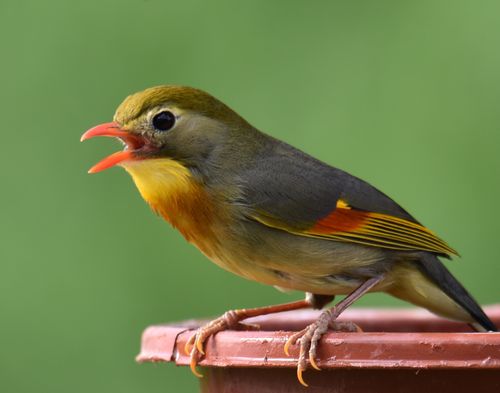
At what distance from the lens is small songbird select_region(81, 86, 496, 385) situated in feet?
16.7

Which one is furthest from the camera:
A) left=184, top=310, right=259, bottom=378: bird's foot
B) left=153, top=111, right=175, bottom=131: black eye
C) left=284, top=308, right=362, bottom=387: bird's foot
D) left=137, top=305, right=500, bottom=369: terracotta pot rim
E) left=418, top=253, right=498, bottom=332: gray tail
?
left=418, top=253, right=498, bottom=332: gray tail

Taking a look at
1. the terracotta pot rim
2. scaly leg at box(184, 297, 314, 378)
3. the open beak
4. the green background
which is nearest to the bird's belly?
scaly leg at box(184, 297, 314, 378)

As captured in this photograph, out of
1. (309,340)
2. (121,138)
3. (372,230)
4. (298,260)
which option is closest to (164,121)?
(121,138)

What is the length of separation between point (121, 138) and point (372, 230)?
3.52 ft

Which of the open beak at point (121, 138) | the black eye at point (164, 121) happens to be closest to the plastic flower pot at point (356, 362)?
the open beak at point (121, 138)

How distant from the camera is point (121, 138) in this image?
5160 millimetres

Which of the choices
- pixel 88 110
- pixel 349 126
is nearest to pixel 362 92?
pixel 349 126

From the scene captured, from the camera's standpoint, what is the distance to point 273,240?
200 inches

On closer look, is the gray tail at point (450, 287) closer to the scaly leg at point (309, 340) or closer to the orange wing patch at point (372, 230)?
the orange wing patch at point (372, 230)

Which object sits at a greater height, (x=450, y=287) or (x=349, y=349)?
(x=349, y=349)

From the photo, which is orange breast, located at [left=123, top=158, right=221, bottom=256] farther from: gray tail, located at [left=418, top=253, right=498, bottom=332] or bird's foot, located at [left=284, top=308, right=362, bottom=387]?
gray tail, located at [left=418, top=253, right=498, bottom=332]

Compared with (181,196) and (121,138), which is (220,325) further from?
(121,138)

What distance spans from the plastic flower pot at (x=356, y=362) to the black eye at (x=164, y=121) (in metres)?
0.88

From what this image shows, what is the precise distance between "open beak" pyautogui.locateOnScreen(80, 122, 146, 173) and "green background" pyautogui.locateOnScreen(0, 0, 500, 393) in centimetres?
253
